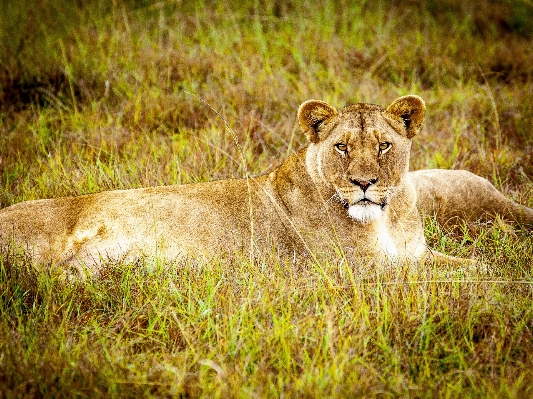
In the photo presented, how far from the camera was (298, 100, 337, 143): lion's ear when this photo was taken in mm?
3916

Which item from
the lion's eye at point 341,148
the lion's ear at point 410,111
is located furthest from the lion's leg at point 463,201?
the lion's eye at point 341,148

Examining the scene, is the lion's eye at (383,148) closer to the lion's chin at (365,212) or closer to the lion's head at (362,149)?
the lion's head at (362,149)

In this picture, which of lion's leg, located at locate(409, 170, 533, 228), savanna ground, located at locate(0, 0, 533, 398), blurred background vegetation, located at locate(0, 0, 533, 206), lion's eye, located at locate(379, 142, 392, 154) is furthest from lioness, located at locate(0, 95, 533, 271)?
blurred background vegetation, located at locate(0, 0, 533, 206)

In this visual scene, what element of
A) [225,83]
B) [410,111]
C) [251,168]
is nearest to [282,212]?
[410,111]

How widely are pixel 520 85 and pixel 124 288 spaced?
5472 mm

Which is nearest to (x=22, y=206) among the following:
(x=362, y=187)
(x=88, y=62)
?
(x=362, y=187)

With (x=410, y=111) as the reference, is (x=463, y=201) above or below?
below

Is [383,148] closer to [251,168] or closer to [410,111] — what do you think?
[410,111]

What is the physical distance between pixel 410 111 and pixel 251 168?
181 cm

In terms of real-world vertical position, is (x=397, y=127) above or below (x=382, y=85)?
above

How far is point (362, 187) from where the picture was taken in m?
3.61

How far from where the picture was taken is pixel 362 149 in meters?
3.70

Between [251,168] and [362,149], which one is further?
[251,168]

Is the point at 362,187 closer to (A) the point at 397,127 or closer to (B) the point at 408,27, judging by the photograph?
(A) the point at 397,127
